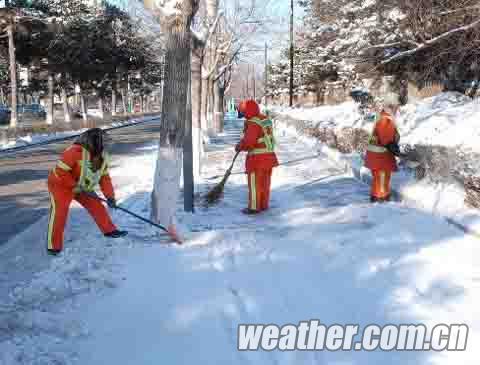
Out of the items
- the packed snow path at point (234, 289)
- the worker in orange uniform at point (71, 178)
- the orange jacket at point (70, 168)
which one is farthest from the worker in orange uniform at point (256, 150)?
the orange jacket at point (70, 168)

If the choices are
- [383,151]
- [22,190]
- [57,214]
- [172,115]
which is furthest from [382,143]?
[22,190]

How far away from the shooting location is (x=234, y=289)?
4.30 meters

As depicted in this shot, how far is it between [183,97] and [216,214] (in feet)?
6.63

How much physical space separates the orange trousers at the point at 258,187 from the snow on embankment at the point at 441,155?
2124 mm

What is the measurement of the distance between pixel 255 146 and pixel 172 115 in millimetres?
1568

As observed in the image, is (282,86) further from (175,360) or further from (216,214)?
(175,360)

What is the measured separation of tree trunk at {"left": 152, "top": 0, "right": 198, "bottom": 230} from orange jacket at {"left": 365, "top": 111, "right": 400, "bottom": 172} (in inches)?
116

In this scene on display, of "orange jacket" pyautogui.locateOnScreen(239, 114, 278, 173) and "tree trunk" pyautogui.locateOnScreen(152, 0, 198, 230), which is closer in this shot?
"tree trunk" pyautogui.locateOnScreen(152, 0, 198, 230)

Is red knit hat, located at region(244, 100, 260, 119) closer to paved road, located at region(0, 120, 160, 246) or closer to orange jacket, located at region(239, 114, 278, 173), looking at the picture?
orange jacket, located at region(239, 114, 278, 173)

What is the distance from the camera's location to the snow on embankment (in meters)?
6.44

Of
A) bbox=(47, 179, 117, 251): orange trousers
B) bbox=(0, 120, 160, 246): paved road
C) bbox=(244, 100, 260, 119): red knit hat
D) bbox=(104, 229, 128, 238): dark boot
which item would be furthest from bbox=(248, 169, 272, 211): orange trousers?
bbox=(0, 120, 160, 246): paved road

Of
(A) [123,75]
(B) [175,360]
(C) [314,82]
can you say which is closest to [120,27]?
(A) [123,75]

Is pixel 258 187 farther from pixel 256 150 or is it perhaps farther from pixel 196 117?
pixel 196 117

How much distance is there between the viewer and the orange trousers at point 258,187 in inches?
290
